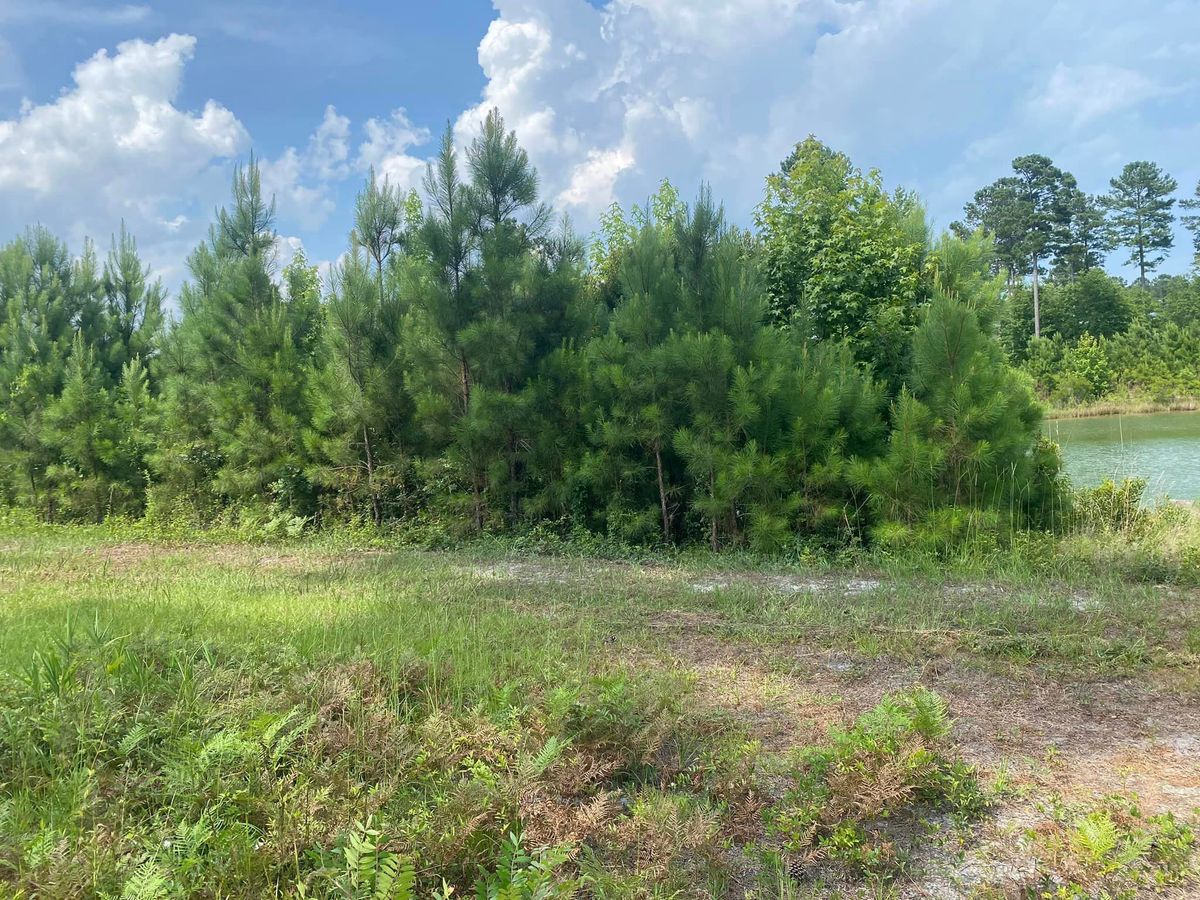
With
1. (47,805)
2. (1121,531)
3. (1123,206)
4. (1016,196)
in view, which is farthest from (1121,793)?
(1123,206)

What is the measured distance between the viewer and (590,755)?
2887 millimetres

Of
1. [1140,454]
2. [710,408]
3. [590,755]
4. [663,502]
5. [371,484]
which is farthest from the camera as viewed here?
[1140,454]

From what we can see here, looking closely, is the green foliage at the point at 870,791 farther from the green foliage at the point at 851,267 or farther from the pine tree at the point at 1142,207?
the pine tree at the point at 1142,207

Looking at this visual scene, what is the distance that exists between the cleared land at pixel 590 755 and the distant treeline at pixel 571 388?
2887mm

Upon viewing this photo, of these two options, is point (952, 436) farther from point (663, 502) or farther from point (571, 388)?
point (571, 388)

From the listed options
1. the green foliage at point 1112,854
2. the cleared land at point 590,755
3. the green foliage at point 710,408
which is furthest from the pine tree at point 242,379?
the green foliage at point 1112,854

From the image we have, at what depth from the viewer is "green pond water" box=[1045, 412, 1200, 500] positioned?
391 inches

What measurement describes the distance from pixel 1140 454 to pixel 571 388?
10340 millimetres

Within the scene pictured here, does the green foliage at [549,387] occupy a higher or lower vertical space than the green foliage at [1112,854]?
higher

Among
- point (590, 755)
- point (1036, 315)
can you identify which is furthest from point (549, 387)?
point (1036, 315)

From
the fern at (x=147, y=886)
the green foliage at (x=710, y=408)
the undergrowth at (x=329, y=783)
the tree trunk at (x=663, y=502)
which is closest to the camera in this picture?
the fern at (x=147, y=886)

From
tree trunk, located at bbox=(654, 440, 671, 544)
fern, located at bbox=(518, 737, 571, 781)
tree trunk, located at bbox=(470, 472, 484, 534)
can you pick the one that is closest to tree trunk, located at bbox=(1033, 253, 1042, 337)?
tree trunk, located at bbox=(654, 440, 671, 544)

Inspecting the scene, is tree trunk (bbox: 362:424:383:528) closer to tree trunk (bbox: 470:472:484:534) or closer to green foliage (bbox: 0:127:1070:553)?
green foliage (bbox: 0:127:1070:553)

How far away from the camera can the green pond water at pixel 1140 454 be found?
9.94m
